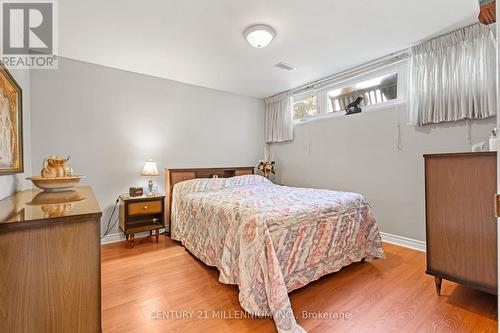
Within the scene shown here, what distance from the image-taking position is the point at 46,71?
2.75m

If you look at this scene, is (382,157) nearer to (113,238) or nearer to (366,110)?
(366,110)

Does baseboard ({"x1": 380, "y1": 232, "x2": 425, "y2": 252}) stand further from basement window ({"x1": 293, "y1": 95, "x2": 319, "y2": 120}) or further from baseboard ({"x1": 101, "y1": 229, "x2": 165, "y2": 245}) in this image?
baseboard ({"x1": 101, "y1": 229, "x2": 165, "y2": 245})

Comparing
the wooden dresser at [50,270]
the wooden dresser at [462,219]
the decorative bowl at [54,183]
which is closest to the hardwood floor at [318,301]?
the wooden dresser at [462,219]

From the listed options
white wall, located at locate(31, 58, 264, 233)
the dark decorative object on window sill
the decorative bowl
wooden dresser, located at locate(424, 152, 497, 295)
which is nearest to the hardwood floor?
wooden dresser, located at locate(424, 152, 497, 295)

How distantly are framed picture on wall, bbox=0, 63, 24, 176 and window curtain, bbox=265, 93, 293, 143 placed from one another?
11.3 feet

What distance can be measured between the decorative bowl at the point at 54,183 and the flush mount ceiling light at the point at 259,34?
1.97 meters

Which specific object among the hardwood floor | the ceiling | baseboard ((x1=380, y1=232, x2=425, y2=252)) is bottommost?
the hardwood floor

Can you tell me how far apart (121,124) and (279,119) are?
8.53 feet

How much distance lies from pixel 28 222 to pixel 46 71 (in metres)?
2.82

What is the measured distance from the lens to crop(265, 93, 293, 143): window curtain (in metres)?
4.20

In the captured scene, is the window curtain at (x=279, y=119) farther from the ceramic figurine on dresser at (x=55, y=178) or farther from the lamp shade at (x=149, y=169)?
the ceramic figurine on dresser at (x=55, y=178)

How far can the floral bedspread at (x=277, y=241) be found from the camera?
1630 millimetres

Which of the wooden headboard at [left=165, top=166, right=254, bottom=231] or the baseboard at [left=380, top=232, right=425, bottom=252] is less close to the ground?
the wooden headboard at [left=165, top=166, right=254, bottom=231]

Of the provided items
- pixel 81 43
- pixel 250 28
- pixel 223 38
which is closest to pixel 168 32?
pixel 223 38
